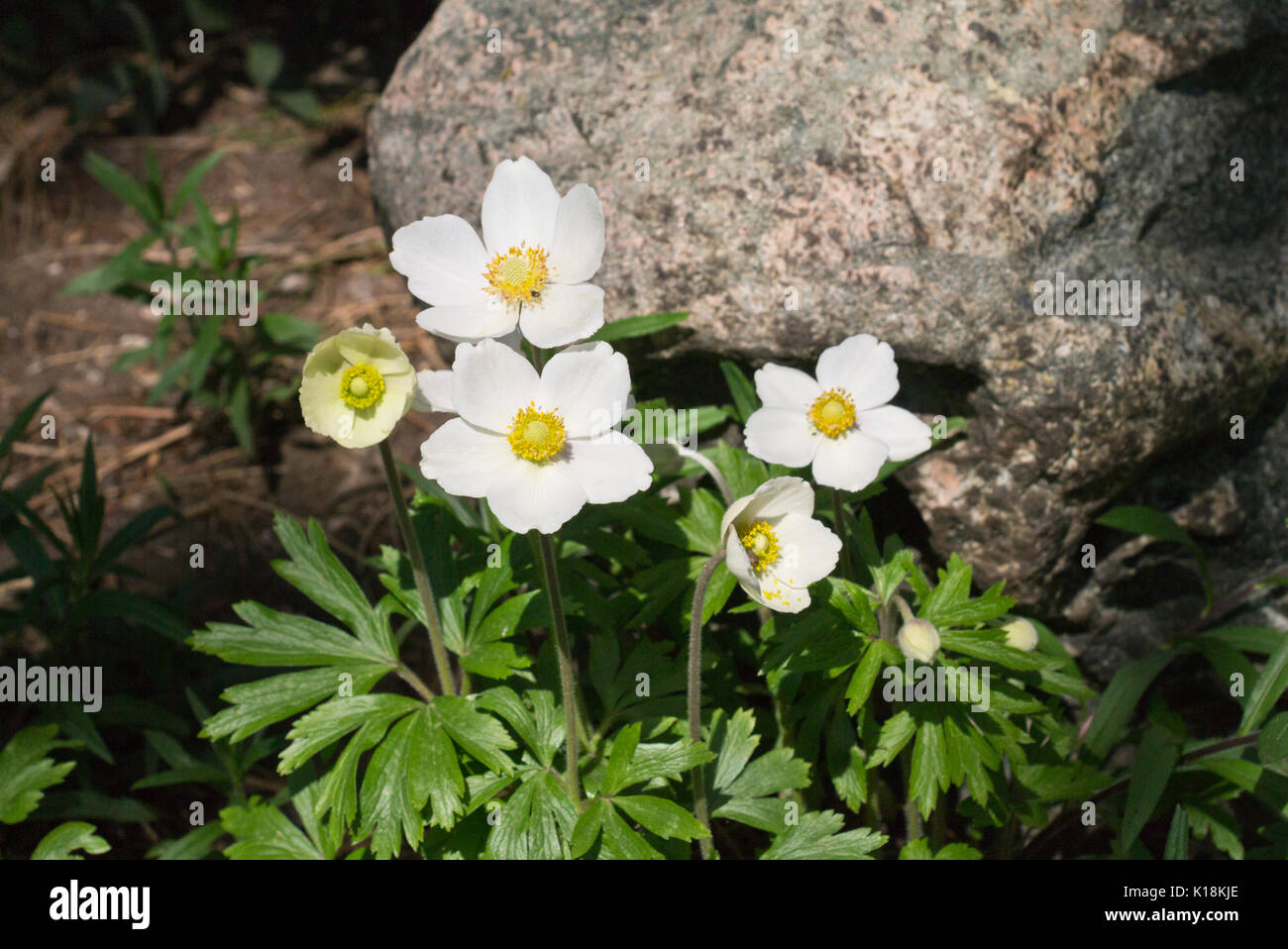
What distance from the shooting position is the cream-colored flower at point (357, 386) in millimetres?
2066

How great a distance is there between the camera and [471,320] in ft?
7.25

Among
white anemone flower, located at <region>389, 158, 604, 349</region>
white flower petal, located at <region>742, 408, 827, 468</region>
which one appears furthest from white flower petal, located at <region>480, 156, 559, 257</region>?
white flower petal, located at <region>742, 408, 827, 468</region>

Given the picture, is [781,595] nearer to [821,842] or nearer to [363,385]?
[821,842]

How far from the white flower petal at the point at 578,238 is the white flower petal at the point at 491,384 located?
0.87 ft

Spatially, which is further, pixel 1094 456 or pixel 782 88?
pixel 782 88

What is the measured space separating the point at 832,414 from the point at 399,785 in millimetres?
1285

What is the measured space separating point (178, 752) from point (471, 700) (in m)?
1.27

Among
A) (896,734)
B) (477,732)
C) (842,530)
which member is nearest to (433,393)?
(477,732)

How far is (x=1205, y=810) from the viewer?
9.05 feet

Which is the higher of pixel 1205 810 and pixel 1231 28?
pixel 1231 28

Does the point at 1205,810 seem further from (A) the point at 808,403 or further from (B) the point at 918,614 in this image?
(A) the point at 808,403

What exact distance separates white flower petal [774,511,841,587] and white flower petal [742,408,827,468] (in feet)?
0.89

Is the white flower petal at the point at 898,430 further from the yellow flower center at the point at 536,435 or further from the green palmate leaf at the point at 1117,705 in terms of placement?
the green palmate leaf at the point at 1117,705

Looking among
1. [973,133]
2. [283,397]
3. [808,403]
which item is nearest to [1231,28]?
[973,133]
